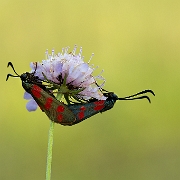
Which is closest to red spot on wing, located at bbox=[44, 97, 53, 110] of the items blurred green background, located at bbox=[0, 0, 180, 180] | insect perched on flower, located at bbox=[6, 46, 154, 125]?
insect perched on flower, located at bbox=[6, 46, 154, 125]

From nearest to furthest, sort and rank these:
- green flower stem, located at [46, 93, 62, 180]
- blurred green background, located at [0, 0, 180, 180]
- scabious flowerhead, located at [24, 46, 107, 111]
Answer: green flower stem, located at [46, 93, 62, 180] < scabious flowerhead, located at [24, 46, 107, 111] < blurred green background, located at [0, 0, 180, 180]

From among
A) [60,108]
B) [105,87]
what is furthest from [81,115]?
[105,87]

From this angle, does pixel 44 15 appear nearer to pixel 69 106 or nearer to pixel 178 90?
pixel 178 90

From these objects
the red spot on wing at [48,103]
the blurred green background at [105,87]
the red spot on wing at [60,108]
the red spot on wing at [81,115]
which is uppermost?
the blurred green background at [105,87]

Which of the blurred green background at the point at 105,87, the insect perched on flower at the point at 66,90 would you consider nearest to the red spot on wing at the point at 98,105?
the insect perched on flower at the point at 66,90

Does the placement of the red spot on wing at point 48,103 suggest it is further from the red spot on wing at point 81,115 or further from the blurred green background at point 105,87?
the blurred green background at point 105,87

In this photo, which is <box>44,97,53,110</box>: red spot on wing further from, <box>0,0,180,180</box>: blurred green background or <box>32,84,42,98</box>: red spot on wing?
<box>0,0,180,180</box>: blurred green background
